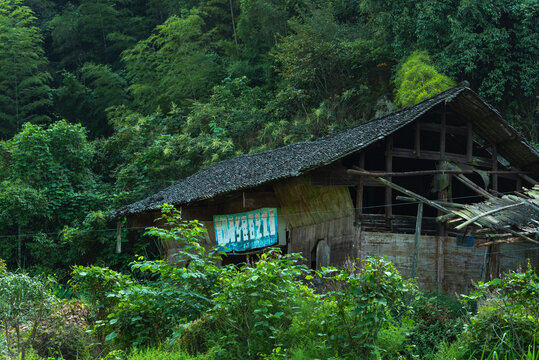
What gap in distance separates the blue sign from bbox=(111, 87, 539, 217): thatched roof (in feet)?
2.65

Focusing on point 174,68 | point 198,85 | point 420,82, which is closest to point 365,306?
point 420,82

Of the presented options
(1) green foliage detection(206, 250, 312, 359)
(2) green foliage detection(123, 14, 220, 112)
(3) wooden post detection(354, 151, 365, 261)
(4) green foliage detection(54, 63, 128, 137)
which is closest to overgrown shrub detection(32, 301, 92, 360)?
(1) green foliage detection(206, 250, 312, 359)

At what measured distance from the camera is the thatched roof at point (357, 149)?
32.3 ft

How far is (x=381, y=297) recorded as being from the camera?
17.6ft

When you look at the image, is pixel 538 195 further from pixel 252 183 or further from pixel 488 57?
pixel 488 57

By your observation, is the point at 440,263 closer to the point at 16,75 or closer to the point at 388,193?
the point at 388,193

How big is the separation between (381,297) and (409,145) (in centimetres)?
774

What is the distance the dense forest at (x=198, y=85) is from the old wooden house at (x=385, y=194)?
3854 mm

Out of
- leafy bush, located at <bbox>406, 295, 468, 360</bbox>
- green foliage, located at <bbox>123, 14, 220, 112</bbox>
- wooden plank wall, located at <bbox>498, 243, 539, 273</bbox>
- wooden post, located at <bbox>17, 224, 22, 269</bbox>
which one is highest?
green foliage, located at <bbox>123, 14, 220, 112</bbox>

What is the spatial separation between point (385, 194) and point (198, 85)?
14649mm

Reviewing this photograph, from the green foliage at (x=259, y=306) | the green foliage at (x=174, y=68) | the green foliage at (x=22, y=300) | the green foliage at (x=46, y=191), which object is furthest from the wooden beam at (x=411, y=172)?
the green foliage at (x=174, y=68)

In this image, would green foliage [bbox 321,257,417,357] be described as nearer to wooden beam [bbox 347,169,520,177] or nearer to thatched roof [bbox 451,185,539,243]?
thatched roof [bbox 451,185,539,243]

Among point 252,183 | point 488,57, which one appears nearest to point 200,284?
point 252,183

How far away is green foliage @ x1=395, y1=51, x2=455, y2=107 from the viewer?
49.0 feet
